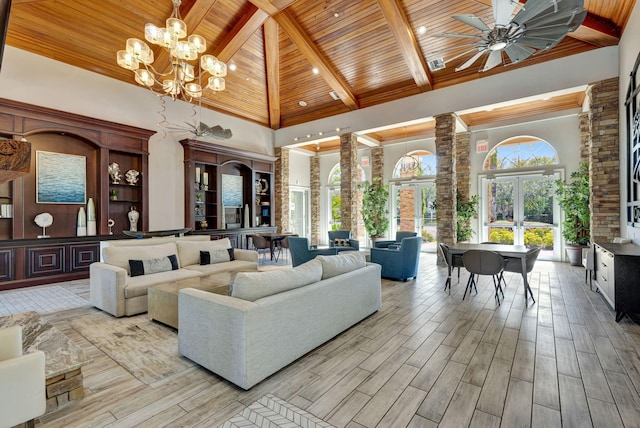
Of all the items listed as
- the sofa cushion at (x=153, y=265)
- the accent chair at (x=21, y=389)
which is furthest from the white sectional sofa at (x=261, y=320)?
the sofa cushion at (x=153, y=265)

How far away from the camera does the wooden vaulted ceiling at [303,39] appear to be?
541cm

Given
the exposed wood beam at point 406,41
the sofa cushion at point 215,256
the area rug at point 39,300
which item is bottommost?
the area rug at point 39,300

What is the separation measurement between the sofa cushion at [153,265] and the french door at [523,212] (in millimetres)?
7968

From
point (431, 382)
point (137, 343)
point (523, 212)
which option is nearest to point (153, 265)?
point (137, 343)

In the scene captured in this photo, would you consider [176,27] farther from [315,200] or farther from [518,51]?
[315,200]

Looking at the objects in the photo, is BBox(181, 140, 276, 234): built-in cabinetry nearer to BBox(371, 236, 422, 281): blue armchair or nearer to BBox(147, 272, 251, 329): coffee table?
BBox(147, 272, 251, 329): coffee table

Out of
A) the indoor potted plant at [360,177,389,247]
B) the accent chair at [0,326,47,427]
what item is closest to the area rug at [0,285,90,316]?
the accent chair at [0,326,47,427]

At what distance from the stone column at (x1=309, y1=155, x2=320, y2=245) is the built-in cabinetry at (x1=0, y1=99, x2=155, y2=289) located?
6421mm

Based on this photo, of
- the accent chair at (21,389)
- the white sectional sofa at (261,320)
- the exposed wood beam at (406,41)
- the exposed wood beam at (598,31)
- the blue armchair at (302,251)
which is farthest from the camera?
the blue armchair at (302,251)

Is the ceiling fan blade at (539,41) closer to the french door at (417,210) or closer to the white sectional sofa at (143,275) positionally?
the white sectional sofa at (143,275)

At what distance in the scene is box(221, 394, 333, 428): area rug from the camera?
1.88 m

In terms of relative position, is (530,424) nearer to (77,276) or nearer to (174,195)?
(77,276)

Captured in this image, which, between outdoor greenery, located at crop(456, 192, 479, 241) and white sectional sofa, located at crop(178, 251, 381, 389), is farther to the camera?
outdoor greenery, located at crop(456, 192, 479, 241)

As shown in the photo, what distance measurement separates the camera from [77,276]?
230 inches
